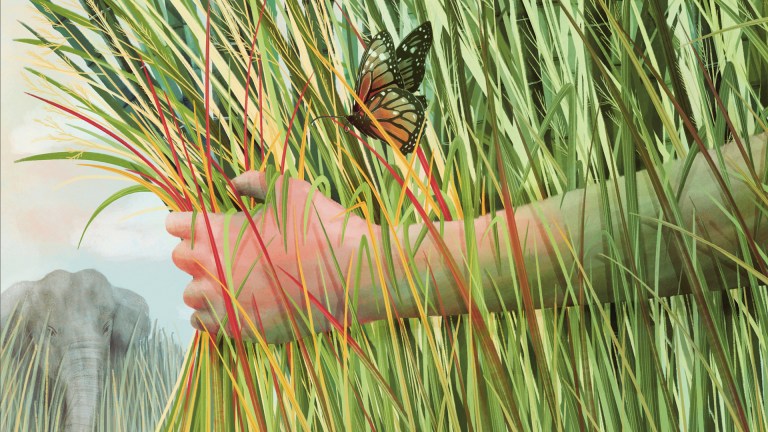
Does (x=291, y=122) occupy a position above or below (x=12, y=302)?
above

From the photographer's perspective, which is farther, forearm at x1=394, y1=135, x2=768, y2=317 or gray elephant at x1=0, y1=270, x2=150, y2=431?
gray elephant at x1=0, y1=270, x2=150, y2=431

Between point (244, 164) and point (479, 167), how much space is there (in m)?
0.27

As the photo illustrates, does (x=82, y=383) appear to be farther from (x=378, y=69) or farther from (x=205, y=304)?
(x=378, y=69)

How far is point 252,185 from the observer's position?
685 mm

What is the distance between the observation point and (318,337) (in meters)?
0.66

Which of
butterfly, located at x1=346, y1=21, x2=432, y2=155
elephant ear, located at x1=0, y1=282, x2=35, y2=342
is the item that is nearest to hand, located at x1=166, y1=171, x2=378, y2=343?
butterfly, located at x1=346, y1=21, x2=432, y2=155

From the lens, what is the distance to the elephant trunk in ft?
2.56

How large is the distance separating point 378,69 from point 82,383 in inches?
20.8

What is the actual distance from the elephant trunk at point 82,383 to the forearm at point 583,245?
0.41m

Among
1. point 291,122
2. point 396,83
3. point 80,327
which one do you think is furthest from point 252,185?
point 80,327

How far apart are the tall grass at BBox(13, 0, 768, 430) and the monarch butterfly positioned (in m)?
0.02

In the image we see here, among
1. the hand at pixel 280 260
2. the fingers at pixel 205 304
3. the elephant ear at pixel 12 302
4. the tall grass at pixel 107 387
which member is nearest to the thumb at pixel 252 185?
the hand at pixel 280 260

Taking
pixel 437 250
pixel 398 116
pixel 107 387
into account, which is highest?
pixel 398 116

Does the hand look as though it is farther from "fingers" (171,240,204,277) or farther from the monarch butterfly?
the monarch butterfly
